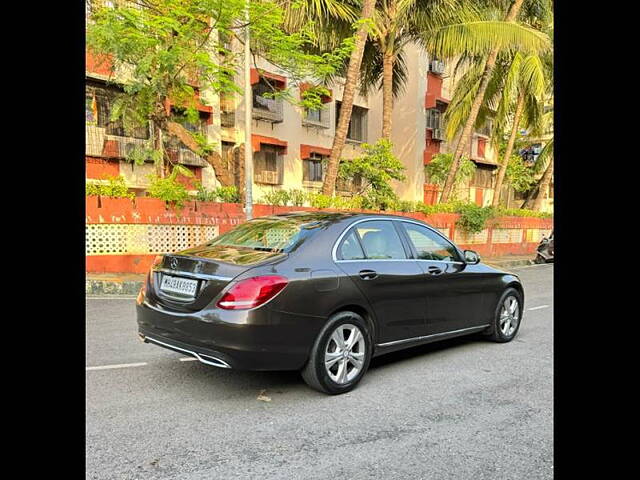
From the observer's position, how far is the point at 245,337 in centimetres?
360

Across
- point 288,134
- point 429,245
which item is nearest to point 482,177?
point 288,134

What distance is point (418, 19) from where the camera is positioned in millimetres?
16078

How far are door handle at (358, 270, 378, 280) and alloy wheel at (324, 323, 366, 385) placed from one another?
1.45 ft

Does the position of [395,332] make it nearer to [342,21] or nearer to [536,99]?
[342,21]

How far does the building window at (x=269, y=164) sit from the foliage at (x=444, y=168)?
7398mm

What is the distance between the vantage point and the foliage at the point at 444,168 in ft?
70.6

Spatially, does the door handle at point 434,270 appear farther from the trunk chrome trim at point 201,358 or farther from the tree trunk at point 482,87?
the tree trunk at point 482,87

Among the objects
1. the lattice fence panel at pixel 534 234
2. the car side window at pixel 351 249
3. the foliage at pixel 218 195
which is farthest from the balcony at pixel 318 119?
the car side window at pixel 351 249

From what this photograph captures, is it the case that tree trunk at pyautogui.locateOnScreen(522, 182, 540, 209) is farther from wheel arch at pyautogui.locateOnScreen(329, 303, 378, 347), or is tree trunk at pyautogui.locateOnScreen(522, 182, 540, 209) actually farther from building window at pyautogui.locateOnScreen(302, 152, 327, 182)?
wheel arch at pyautogui.locateOnScreen(329, 303, 378, 347)

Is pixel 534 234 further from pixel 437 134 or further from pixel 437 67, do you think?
pixel 437 67

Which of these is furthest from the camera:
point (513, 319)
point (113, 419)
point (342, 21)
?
point (342, 21)
